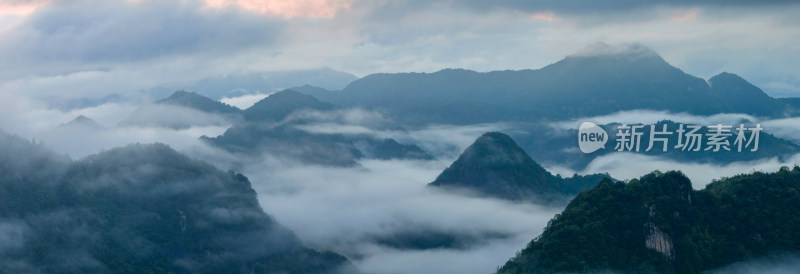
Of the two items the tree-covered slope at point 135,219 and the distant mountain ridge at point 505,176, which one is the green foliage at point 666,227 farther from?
the distant mountain ridge at point 505,176

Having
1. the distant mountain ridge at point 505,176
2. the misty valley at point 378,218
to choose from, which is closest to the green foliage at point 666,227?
the misty valley at point 378,218

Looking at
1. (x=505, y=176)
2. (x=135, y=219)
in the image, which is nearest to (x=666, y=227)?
(x=135, y=219)

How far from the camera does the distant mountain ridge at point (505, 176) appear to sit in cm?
15462

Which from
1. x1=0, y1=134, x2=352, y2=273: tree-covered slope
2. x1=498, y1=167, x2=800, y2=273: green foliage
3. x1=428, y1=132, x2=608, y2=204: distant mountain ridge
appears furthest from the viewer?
x1=428, y1=132, x2=608, y2=204: distant mountain ridge

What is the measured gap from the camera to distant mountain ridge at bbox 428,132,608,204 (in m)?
155

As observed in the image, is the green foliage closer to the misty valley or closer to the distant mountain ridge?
the misty valley

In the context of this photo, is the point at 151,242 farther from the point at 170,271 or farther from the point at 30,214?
the point at 30,214

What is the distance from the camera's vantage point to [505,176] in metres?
155

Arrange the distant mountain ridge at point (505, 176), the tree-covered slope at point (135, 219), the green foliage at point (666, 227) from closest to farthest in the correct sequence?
the green foliage at point (666, 227) < the tree-covered slope at point (135, 219) < the distant mountain ridge at point (505, 176)

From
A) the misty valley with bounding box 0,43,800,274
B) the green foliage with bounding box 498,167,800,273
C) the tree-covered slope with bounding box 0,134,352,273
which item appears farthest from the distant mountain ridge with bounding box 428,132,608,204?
the green foliage with bounding box 498,167,800,273

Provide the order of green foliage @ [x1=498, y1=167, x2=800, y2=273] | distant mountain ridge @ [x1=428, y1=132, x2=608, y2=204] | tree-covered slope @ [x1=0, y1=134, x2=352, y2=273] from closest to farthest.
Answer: green foliage @ [x1=498, y1=167, x2=800, y2=273]
tree-covered slope @ [x1=0, y1=134, x2=352, y2=273]
distant mountain ridge @ [x1=428, y1=132, x2=608, y2=204]

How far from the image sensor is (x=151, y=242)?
366 feet

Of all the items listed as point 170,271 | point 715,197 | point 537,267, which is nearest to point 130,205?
point 170,271

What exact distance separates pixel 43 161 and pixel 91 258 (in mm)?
20812
